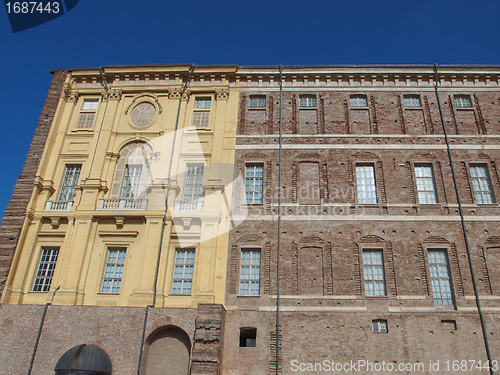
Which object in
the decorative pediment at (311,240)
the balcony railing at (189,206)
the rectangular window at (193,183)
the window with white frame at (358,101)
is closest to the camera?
the decorative pediment at (311,240)

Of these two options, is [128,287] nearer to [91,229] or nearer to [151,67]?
[91,229]

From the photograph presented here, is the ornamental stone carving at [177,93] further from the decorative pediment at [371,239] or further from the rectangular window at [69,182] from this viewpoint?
the decorative pediment at [371,239]

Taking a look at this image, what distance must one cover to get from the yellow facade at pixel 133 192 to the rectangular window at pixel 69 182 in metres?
0.05

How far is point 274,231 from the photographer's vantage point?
2045 centimetres

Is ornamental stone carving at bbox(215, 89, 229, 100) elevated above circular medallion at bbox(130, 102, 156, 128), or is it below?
above

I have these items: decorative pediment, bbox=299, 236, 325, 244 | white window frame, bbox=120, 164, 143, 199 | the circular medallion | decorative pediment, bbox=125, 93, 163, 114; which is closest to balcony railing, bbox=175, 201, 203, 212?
white window frame, bbox=120, 164, 143, 199

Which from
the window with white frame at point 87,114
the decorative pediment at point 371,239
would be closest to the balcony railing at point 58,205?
the window with white frame at point 87,114

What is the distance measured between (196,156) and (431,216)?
12266mm

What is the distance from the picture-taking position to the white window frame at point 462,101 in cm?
2336

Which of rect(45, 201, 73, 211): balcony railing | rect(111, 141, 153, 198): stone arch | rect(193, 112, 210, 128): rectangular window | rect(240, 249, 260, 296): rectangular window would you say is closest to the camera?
rect(240, 249, 260, 296): rectangular window

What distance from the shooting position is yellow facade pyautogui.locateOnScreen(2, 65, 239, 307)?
19.5 m

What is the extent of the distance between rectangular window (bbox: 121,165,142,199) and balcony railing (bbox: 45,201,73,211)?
270 centimetres

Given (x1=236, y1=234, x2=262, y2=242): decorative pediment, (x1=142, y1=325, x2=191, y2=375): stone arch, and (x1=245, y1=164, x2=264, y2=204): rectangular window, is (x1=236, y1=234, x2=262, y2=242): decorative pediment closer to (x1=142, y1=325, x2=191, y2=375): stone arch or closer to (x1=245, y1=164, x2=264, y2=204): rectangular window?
(x1=245, y1=164, x2=264, y2=204): rectangular window

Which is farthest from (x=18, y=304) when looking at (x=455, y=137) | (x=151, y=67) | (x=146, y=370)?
(x=455, y=137)
